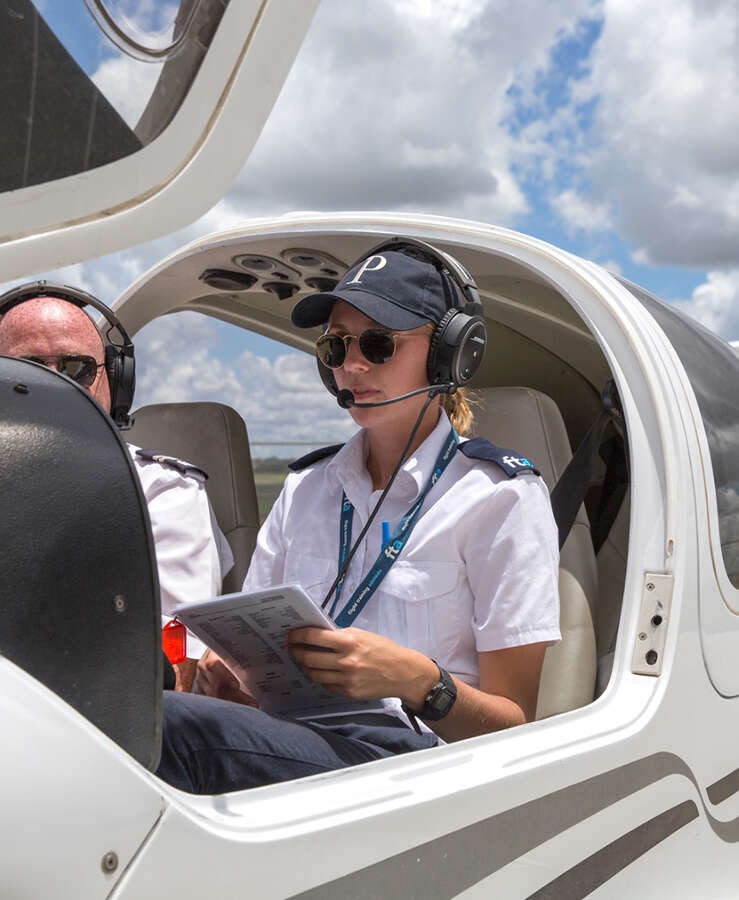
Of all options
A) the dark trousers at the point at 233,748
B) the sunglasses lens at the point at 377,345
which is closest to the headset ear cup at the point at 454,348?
the sunglasses lens at the point at 377,345

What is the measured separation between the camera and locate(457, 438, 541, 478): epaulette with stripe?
1.91m

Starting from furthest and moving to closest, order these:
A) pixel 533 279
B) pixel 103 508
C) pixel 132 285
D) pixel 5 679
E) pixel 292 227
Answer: pixel 132 285 → pixel 292 227 → pixel 533 279 → pixel 103 508 → pixel 5 679

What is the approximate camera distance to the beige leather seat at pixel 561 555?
212 cm

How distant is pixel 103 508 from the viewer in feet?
3.13

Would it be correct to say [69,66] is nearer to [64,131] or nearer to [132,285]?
[64,131]

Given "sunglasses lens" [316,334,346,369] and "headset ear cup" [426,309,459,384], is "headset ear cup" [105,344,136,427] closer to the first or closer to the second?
"sunglasses lens" [316,334,346,369]

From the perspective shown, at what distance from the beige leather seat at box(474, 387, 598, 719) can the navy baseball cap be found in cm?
58

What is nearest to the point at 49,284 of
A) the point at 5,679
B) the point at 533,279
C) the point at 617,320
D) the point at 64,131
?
the point at 533,279

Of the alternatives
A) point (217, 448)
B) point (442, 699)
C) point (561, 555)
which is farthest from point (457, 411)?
point (217, 448)

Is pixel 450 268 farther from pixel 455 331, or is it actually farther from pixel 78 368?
pixel 78 368

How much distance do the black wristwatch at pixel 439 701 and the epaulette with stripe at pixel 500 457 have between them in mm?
454

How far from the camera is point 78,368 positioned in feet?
8.01

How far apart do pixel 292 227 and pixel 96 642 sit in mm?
1838

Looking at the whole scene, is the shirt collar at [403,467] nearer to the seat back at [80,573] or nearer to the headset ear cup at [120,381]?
the headset ear cup at [120,381]
